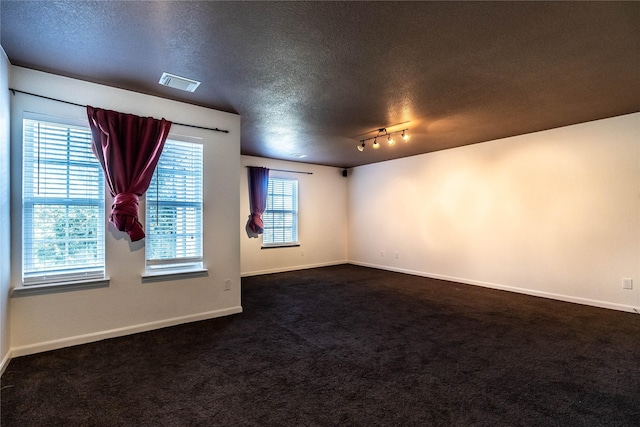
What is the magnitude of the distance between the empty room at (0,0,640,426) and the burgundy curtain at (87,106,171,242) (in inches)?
0.7

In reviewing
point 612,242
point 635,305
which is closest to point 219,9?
point 612,242

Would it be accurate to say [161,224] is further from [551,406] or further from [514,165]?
[514,165]

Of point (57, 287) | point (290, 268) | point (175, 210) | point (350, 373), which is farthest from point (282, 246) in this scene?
point (350, 373)

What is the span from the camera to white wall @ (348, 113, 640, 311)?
3.93 meters

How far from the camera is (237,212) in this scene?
386 centimetres

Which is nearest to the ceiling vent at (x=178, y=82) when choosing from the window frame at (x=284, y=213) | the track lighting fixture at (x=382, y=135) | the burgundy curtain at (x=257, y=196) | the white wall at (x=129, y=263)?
the white wall at (x=129, y=263)

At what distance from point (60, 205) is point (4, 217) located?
0.43 metres

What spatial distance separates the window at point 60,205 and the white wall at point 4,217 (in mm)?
158

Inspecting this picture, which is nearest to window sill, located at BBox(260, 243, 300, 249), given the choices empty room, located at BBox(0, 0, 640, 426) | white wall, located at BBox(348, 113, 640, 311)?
empty room, located at BBox(0, 0, 640, 426)

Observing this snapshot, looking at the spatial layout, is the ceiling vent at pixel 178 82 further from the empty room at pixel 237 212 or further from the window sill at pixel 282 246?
the window sill at pixel 282 246

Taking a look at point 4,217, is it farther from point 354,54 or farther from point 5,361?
point 354,54

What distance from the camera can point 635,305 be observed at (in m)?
3.81

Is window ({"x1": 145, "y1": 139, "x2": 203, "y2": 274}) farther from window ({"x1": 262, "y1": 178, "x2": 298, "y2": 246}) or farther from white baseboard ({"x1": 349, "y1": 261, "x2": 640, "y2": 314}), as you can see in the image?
white baseboard ({"x1": 349, "y1": 261, "x2": 640, "y2": 314})

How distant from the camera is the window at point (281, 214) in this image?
21.8 feet
